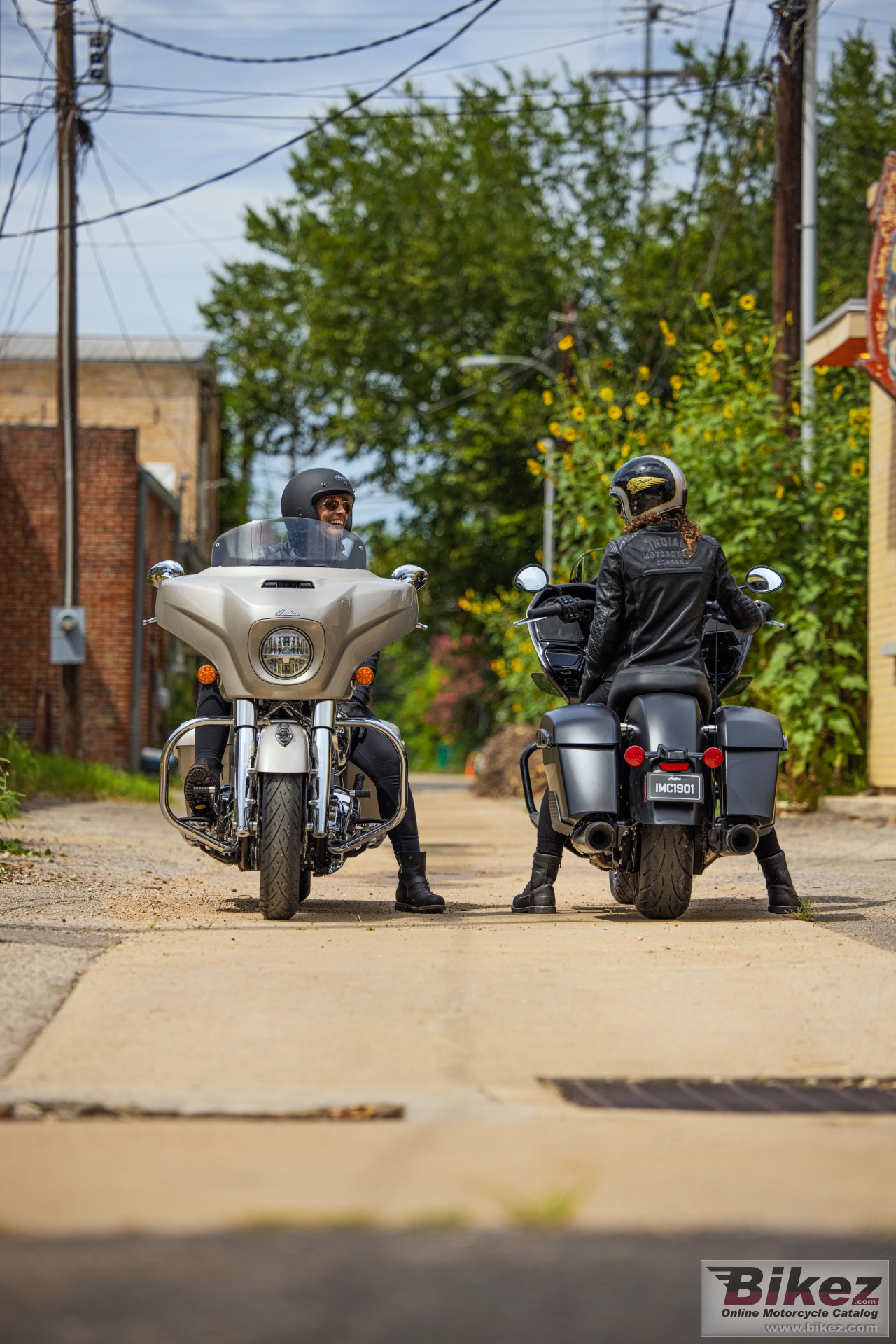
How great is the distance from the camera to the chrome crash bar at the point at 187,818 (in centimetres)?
706

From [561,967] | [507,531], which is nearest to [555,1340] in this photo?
[561,967]

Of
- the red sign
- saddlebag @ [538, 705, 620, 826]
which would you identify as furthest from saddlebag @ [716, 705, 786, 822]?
the red sign

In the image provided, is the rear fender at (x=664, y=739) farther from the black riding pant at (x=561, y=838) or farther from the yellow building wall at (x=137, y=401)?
the yellow building wall at (x=137, y=401)

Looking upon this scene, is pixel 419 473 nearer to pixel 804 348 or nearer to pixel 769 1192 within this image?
pixel 804 348

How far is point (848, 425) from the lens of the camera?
1708 centimetres

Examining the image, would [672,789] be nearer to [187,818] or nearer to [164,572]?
[187,818]

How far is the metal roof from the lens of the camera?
47.8 metres

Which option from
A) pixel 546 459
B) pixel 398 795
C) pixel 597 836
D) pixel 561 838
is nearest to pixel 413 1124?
pixel 597 836

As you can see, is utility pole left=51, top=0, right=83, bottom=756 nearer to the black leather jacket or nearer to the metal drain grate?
the black leather jacket

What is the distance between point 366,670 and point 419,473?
31.6 meters

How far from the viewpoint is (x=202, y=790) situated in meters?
7.16

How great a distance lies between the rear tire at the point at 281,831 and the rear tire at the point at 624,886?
58.2 inches

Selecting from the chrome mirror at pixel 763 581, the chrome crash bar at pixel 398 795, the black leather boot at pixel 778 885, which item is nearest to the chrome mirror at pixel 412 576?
the chrome crash bar at pixel 398 795

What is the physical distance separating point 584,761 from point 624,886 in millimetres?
881
